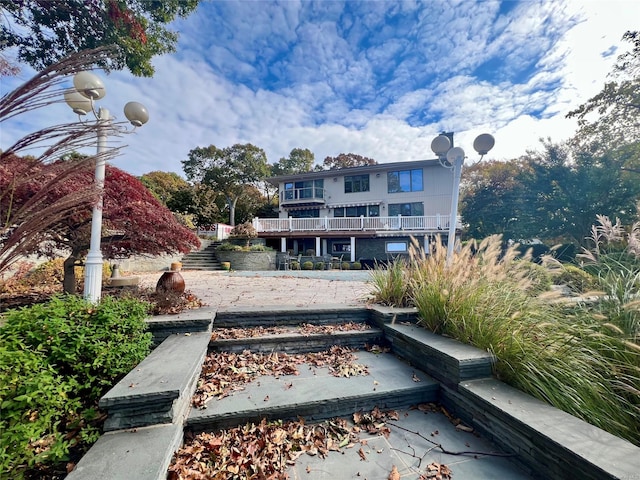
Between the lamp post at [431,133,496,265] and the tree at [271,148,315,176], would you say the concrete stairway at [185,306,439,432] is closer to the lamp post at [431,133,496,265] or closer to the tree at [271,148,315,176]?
the lamp post at [431,133,496,265]

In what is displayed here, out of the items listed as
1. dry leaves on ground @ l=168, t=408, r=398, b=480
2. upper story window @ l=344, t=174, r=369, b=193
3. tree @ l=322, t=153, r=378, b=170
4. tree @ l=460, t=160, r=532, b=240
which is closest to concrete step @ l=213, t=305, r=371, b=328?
dry leaves on ground @ l=168, t=408, r=398, b=480

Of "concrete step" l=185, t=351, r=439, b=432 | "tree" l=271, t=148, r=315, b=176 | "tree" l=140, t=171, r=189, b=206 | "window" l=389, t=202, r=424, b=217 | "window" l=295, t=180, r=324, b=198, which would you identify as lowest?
"concrete step" l=185, t=351, r=439, b=432

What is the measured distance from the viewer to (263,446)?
167 cm

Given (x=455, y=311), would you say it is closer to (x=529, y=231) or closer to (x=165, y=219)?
(x=165, y=219)

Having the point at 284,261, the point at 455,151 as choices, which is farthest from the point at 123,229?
the point at 284,261

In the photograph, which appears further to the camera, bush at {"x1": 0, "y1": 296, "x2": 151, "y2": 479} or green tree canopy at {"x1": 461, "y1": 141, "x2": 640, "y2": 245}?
green tree canopy at {"x1": 461, "y1": 141, "x2": 640, "y2": 245}

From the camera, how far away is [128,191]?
3422 mm

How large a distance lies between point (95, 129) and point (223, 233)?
1826 cm

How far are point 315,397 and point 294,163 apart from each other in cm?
3030

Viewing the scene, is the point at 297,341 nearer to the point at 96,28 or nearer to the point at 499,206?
the point at 96,28

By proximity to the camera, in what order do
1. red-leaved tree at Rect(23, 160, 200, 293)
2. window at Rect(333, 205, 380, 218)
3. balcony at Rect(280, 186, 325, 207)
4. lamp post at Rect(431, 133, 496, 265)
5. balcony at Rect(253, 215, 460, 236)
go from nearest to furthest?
red-leaved tree at Rect(23, 160, 200, 293) → lamp post at Rect(431, 133, 496, 265) → balcony at Rect(253, 215, 460, 236) → window at Rect(333, 205, 380, 218) → balcony at Rect(280, 186, 325, 207)

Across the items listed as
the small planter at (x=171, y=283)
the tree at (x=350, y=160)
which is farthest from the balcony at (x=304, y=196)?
the small planter at (x=171, y=283)

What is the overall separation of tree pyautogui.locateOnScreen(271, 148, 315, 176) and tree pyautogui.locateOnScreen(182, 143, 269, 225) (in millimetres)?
5622

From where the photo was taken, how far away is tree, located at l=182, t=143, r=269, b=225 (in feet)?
79.9
